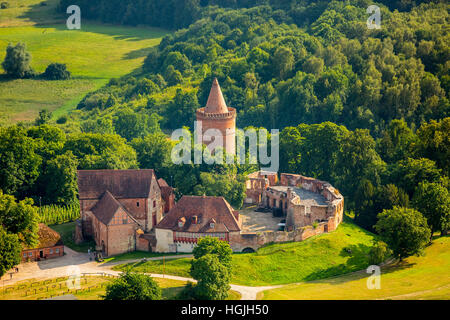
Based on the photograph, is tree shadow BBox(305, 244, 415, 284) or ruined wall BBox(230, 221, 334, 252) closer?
tree shadow BBox(305, 244, 415, 284)

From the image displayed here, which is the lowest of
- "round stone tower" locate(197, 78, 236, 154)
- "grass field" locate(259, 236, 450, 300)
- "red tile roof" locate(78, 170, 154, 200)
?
"grass field" locate(259, 236, 450, 300)

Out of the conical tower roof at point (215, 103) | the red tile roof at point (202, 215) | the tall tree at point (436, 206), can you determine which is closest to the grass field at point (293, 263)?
the red tile roof at point (202, 215)

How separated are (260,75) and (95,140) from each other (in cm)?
5332

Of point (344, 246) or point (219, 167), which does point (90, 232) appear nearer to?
point (219, 167)

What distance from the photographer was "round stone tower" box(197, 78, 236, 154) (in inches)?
4732

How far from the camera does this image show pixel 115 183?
107 metres

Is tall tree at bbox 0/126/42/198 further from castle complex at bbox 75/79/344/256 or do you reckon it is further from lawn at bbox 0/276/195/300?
lawn at bbox 0/276/195/300

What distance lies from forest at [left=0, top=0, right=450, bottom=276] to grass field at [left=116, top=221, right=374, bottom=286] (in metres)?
11.2

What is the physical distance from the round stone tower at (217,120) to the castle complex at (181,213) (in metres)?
7.98

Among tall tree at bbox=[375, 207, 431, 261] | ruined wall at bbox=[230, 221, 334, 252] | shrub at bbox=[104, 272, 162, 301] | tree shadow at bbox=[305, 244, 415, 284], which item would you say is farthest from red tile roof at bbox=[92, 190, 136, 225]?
tall tree at bbox=[375, 207, 431, 261]

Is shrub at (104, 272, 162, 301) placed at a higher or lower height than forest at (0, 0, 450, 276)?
lower

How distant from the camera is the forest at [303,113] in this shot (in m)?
114

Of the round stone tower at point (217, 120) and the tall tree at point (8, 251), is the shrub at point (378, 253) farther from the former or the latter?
the tall tree at point (8, 251)

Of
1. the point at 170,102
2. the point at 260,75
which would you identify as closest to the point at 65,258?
the point at 170,102
